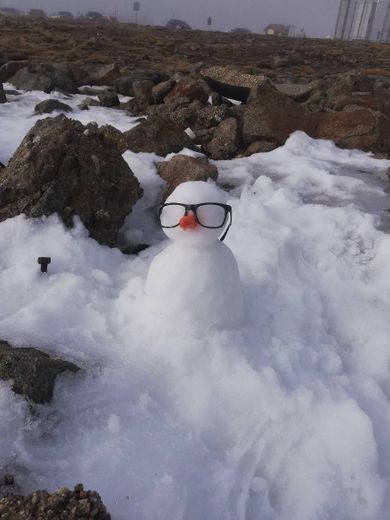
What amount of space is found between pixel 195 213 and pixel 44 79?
291 inches

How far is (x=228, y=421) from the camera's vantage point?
1.92 metres

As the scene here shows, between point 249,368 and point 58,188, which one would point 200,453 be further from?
point 58,188

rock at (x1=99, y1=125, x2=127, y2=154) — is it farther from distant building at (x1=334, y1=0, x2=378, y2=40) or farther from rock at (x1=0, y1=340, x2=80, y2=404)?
distant building at (x1=334, y1=0, x2=378, y2=40)

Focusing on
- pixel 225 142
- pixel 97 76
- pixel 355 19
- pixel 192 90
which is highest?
pixel 355 19

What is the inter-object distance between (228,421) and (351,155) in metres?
4.63

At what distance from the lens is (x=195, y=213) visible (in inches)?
79.8

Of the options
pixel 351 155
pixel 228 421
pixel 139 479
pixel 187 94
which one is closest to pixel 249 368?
pixel 228 421

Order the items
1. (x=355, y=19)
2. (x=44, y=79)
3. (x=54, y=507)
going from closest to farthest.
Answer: (x=54, y=507)
(x=44, y=79)
(x=355, y=19)

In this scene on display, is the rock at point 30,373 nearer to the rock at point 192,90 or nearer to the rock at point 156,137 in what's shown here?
the rock at point 156,137

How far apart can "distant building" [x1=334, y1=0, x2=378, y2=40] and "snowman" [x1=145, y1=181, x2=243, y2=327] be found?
53.6 m

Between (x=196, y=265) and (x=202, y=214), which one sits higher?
(x=202, y=214)

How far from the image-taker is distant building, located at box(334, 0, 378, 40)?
4672cm

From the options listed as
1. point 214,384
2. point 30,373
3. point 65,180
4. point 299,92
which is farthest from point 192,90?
point 30,373

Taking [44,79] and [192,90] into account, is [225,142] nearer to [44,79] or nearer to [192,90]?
[192,90]
